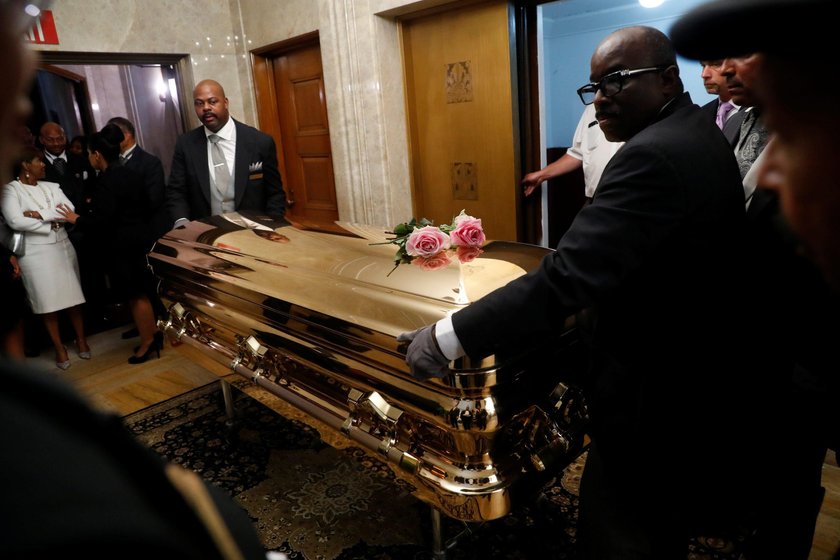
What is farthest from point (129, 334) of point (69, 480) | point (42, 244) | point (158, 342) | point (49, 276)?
point (69, 480)

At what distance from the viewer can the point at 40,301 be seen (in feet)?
14.5

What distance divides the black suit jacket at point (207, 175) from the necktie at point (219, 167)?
0.06 m

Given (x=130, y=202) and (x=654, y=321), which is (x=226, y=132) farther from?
(x=654, y=321)

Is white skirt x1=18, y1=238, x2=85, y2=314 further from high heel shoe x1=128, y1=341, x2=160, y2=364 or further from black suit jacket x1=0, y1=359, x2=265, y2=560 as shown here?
black suit jacket x1=0, y1=359, x2=265, y2=560

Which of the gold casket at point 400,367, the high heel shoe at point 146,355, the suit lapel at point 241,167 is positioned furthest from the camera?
the high heel shoe at point 146,355

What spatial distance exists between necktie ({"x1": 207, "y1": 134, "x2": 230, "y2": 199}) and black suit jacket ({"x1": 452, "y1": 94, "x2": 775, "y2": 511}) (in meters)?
3.05

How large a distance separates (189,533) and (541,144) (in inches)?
153

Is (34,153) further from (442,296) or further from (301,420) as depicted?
(442,296)

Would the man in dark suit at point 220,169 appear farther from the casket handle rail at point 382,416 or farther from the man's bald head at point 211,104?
the casket handle rail at point 382,416

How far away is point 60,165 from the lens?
17.3ft

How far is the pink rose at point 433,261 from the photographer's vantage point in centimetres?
195

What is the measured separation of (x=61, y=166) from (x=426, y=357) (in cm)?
524

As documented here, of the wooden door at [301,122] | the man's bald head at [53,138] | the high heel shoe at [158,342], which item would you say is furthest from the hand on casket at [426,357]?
the man's bald head at [53,138]

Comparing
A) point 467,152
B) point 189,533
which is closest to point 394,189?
point 467,152
